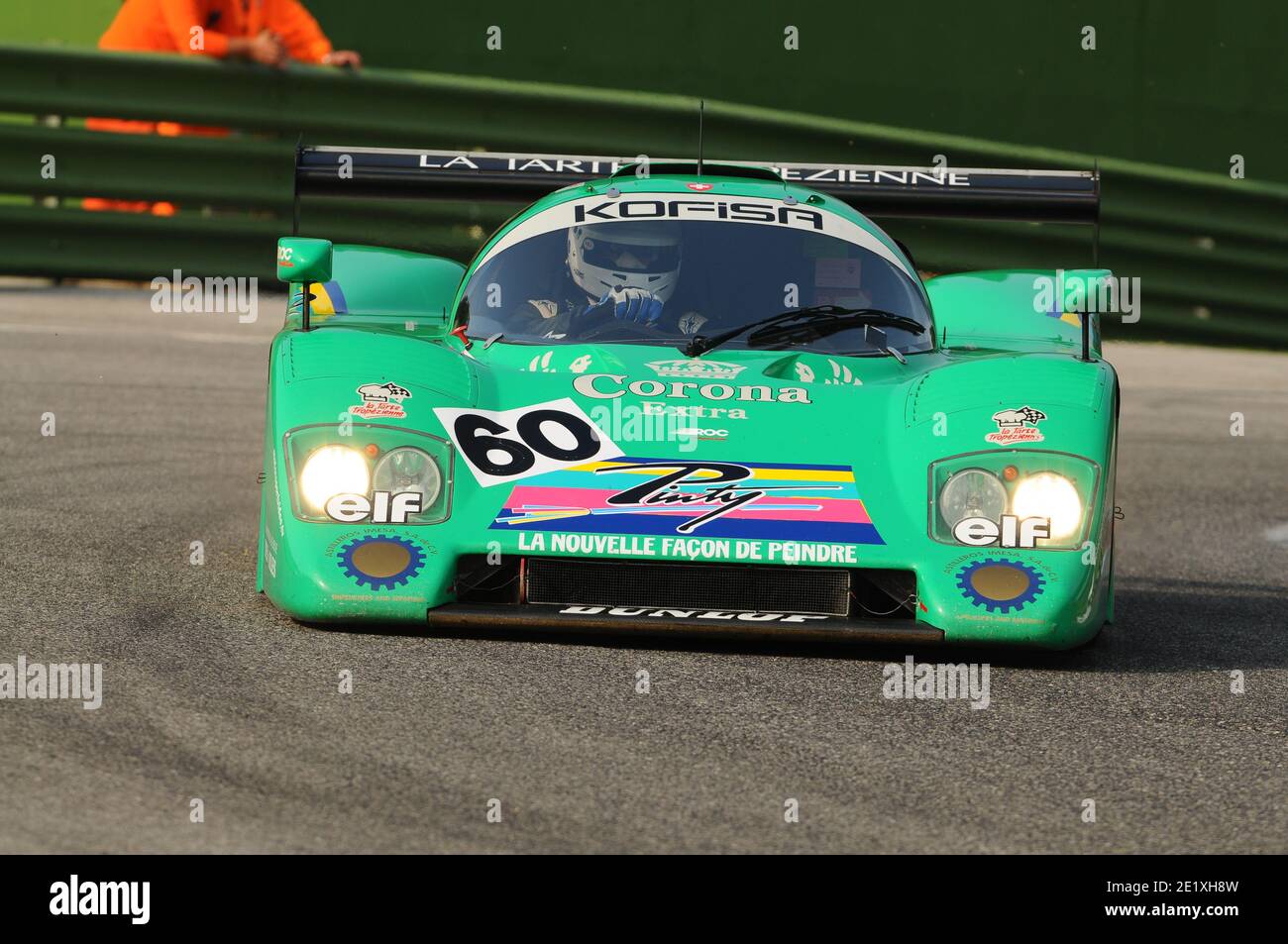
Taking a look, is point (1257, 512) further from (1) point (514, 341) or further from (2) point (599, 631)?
(2) point (599, 631)

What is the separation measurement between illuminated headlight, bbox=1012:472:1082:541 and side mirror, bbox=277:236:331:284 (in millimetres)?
2075

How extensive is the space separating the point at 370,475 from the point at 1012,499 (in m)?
1.52

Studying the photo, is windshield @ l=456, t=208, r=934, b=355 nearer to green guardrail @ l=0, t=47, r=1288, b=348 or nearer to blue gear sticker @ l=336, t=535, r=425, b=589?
blue gear sticker @ l=336, t=535, r=425, b=589

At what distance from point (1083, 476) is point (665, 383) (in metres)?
1.06

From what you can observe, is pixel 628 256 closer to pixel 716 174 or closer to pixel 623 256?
pixel 623 256

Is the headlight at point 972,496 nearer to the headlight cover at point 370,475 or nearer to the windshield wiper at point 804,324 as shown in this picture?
the windshield wiper at point 804,324

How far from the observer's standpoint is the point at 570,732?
4.15m

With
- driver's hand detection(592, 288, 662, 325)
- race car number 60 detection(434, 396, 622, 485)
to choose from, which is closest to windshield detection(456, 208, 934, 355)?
driver's hand detection(592, 288, 662, 325)

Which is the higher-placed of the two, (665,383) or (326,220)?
(326,220)

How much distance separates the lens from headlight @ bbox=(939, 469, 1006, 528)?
4895 mm

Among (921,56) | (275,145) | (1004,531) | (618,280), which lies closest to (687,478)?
(1004,531)
